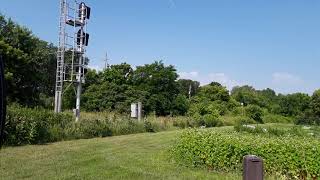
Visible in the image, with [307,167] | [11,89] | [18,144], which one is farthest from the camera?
[11,89]

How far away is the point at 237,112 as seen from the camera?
51.2 metres

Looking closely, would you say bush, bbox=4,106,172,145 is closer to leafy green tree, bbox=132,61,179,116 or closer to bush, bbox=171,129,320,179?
bush, bbox=171,129,320,179

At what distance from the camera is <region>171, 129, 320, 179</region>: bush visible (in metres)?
9.64

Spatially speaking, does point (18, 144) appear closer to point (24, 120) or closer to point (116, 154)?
point (24, 120)

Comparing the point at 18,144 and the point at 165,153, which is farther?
the point at 18,144

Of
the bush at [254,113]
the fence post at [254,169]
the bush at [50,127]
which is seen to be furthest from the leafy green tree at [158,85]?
the fence post at [254,169]

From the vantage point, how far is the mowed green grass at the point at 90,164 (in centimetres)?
957

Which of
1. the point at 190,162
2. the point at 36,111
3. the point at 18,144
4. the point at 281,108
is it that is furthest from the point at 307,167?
the point at 281,108

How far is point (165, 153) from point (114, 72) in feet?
123

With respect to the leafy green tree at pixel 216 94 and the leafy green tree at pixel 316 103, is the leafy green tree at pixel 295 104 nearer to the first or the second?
the leafy green tree at pixel 316 103

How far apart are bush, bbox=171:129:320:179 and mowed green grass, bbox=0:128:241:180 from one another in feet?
1.24

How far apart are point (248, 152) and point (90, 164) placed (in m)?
3.53

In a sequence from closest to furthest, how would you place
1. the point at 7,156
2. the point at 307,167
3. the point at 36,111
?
the point at 307,167 → the point at 7,156 → the point at 36,111

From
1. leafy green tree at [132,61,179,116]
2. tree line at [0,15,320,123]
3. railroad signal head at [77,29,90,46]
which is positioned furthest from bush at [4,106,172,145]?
leafy green tree at [132,61,179,116]
